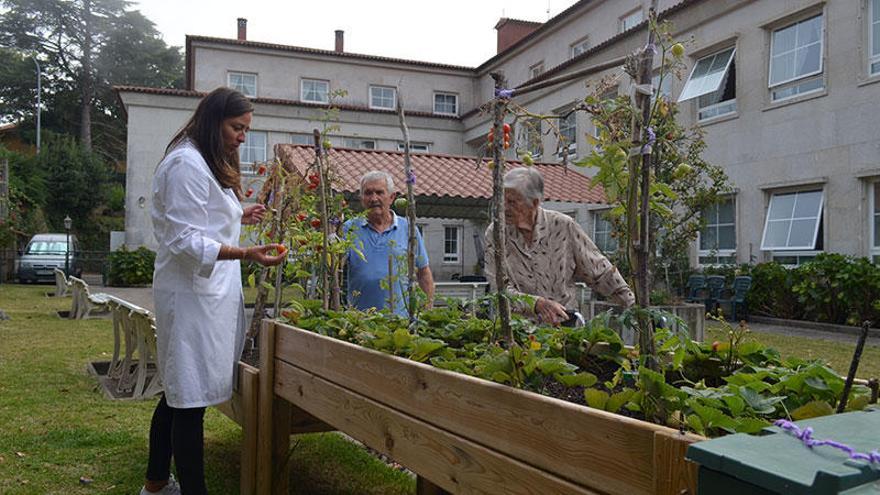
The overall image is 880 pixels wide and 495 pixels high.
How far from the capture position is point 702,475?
0.96m

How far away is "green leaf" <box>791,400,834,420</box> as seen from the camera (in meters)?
1.24

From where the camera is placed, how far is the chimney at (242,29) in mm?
26938

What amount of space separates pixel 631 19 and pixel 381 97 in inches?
424

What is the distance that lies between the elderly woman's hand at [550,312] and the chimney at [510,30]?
25.0 meters

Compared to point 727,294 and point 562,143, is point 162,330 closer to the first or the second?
point 562,143

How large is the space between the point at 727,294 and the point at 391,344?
40.4ft

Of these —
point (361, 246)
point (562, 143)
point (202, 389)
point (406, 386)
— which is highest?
point (562, 143)

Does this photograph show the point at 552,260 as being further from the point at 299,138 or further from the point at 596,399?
the point at 299,138

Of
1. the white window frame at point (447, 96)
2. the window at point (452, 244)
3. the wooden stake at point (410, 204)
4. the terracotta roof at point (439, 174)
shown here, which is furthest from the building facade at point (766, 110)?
the window at point (452, 244)

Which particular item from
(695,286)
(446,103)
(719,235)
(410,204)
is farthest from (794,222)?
(446,103)

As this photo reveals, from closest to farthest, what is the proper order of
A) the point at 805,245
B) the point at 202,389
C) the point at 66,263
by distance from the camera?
the point at 202,389 < the point at 805,245 < the point at 66,263

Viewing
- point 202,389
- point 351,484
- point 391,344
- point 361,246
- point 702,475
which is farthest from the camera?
point 361,246

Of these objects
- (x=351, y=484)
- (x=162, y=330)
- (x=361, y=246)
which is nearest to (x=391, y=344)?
(x=162, y=330)

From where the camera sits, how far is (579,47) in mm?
21984
